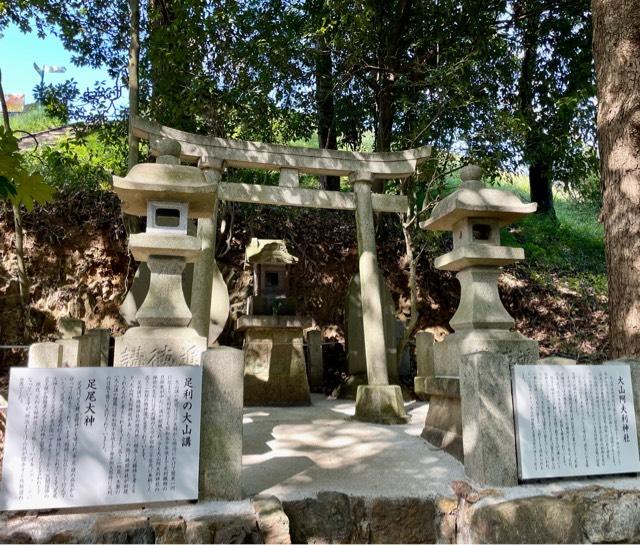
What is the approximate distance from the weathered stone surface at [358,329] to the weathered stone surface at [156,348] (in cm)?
517

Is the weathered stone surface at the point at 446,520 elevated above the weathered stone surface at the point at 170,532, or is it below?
below

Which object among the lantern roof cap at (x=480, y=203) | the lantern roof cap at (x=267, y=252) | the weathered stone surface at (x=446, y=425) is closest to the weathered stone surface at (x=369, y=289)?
the weathered stone surface at (x=446, y=425)

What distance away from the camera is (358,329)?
8.60 m

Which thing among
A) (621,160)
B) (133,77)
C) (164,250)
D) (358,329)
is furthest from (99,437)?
(133,77)

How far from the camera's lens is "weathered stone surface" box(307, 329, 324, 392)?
29.6 feet

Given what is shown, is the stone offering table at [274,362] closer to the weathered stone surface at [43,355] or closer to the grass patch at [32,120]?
the weathered stone surface at [43,355]

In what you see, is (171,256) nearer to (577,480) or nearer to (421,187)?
(577,480)

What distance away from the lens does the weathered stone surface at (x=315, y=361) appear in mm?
9008

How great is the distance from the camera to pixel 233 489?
2904mm

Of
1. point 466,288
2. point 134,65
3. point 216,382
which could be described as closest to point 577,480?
point 466,288

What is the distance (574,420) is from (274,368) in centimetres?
480

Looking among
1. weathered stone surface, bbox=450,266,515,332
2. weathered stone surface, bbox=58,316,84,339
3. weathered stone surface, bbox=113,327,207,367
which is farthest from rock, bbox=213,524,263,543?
weathered stone surface, bbox=58,316,84,339

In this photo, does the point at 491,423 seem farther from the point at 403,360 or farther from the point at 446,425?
the point at 403,360

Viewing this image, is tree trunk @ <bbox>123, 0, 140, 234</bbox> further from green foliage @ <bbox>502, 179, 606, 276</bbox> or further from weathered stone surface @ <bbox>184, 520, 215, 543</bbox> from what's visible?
green foliage @ <bbox>502, 179, 606, 276</bbox>
